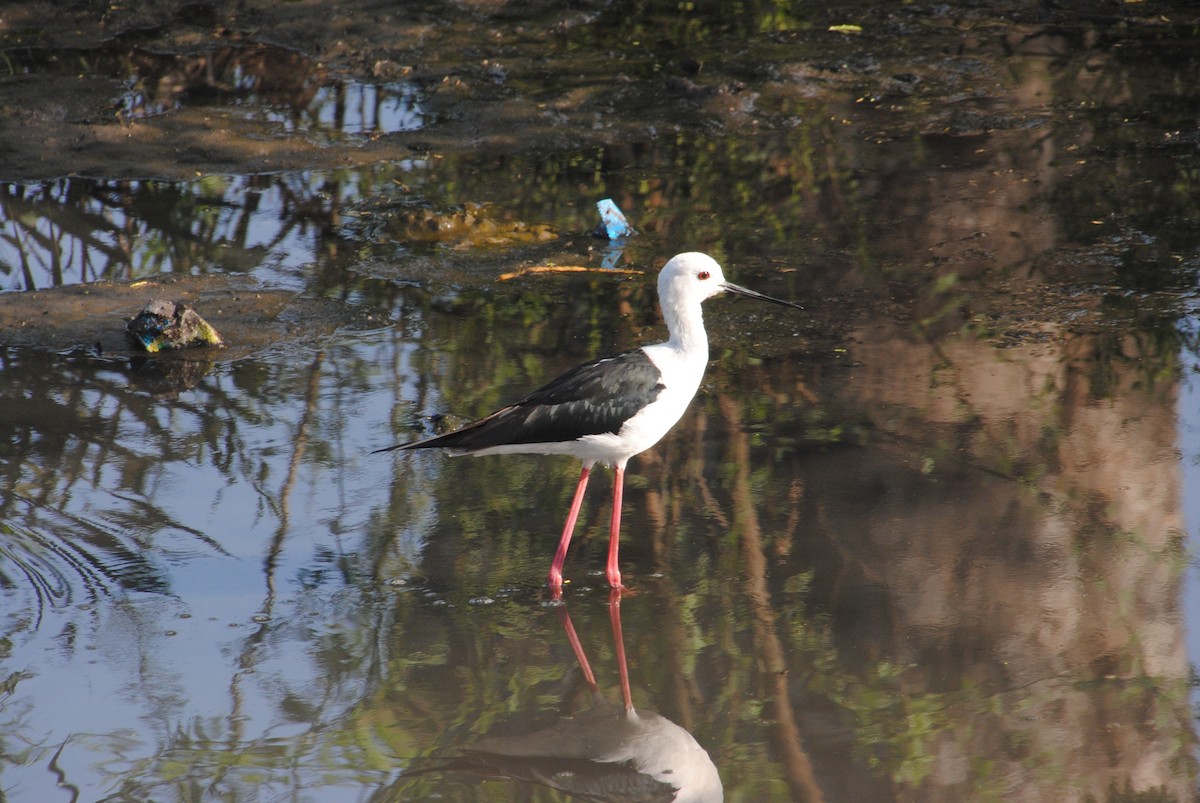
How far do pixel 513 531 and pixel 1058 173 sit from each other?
5.11 metres

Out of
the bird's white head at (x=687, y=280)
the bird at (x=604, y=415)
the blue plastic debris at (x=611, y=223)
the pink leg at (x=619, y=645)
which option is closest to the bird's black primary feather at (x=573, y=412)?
the bird at (x=604, y=415)

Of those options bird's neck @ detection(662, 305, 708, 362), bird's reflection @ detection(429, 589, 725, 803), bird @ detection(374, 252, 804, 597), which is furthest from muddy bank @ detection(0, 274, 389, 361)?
bird's reflection @ detection(429, 589, 725, 803)

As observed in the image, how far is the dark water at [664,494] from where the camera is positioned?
438 cm

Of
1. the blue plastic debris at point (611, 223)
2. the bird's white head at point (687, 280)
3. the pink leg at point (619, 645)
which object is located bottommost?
the pink leg at point (619, 645)

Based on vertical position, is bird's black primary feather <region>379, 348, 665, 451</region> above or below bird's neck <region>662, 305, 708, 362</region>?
below

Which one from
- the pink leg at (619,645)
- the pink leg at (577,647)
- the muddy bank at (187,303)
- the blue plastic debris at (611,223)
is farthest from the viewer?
the blue plastic debris at (611,223)

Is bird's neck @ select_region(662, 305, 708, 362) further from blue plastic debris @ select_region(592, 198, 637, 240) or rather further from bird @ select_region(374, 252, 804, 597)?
blue plastic debris @ select_region(592, 198, 637, 240)

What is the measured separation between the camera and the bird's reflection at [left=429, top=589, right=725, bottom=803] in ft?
13.7

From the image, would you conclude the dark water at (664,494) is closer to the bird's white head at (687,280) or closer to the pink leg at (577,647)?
the pink leg at (577,647)

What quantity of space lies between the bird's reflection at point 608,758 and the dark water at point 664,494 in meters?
0.03

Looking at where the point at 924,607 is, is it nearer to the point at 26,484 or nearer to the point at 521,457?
the point at 521,457

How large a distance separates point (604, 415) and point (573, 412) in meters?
0.13

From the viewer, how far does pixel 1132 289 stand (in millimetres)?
7293

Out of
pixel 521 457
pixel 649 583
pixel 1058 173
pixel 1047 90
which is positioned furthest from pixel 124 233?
pixel 1047 90
